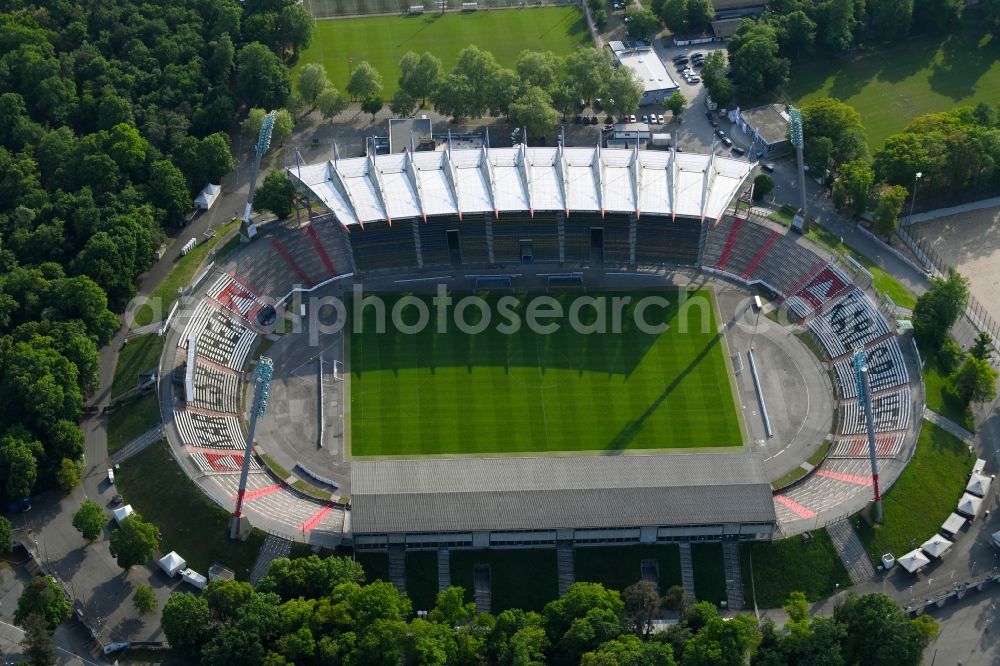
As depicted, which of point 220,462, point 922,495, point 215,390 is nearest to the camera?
point 922,495

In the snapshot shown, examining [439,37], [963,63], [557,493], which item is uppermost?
[439,37]

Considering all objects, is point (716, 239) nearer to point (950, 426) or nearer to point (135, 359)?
point (950, 426)

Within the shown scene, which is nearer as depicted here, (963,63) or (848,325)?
(848,325)

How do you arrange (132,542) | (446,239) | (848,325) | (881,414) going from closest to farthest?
(132,542)
(881,414)
(848,325)
(446,239)

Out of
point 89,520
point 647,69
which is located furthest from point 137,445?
point 647,69

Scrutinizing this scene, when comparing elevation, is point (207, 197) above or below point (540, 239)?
above
